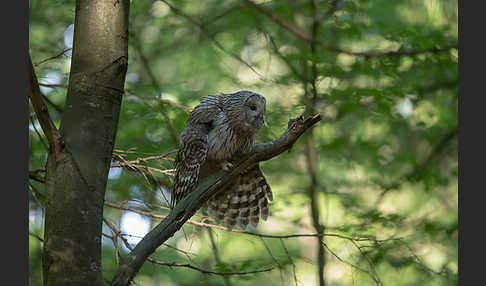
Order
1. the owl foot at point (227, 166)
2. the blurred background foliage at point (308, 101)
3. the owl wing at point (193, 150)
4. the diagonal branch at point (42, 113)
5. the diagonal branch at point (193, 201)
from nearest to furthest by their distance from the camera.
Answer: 1. the diagonal branch at point (42, 113)
2. the diagonal branch at point (193, 201)
3. the owl foot at point (227, 166)
4. the owl wing at point (193, 150)
5. the blurred background foliage at point (308, 101)

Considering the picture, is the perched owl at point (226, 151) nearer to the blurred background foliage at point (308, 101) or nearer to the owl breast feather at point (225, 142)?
the owl breast feather at point (225, 142)

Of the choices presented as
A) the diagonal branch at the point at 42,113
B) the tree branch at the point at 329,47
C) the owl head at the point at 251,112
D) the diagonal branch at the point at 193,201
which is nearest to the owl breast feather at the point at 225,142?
the owl head at the point at 251,112

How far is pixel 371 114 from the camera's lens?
261 inches

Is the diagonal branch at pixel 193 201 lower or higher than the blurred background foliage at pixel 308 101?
lower

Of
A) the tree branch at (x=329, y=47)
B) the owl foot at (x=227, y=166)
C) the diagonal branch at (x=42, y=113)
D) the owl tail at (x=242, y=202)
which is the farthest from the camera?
the tree branch at (x=329, y=47)

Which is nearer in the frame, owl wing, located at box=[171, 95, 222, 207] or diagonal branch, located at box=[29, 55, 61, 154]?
diagonal branch, located at box=[29, 55, 61, 154]

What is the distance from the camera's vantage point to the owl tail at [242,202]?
4.16 metres

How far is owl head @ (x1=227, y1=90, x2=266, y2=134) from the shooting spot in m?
3.87

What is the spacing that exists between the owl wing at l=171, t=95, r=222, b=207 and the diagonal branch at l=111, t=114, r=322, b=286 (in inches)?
16.2

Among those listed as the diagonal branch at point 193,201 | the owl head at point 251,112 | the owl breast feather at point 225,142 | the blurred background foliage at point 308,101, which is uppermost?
the blurred background foliage at point 308,101

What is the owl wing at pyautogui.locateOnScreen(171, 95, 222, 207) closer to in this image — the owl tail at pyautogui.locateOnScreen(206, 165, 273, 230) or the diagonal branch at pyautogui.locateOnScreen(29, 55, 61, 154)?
the owl tail at pyautogui.locateOnScreen(206, 165, 273, 230)

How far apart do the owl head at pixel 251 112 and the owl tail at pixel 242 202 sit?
0.48 metres

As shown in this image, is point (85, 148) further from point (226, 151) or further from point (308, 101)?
point (308, 101)

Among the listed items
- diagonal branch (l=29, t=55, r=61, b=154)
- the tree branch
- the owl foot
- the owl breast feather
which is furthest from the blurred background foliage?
diagonal branch (l=29, t=55, r=61, b=154)
